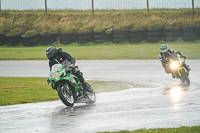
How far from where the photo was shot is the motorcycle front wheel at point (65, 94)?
371 inches

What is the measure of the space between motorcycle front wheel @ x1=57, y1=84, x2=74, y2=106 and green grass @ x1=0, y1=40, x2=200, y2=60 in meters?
15.8

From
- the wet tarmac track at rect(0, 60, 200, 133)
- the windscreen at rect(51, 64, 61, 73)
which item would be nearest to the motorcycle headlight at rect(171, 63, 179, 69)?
the wet tarmac track at rect(0, 60, 200, 133)

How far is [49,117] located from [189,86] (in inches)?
260

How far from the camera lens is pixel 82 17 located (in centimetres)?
3881

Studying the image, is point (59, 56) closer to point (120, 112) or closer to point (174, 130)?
point (120, 112)

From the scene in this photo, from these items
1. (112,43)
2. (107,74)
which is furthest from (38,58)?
(107,74)

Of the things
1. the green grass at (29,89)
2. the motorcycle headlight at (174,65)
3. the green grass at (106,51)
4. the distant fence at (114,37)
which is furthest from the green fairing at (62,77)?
the distant fence at (114,37)

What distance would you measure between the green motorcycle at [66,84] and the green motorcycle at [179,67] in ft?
17.8

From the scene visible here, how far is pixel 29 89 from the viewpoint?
14.1 m

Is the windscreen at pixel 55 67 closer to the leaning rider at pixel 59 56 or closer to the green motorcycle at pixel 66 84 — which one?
the green motorcycle at pixel 66 84

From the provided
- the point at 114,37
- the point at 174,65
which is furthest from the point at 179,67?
the point at 114,37

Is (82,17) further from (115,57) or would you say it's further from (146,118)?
(146,118)

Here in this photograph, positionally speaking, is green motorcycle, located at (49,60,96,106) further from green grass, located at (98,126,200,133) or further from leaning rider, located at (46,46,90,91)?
green grass, located at (98,126,200,133)

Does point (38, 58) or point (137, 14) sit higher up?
point (137, 14)
